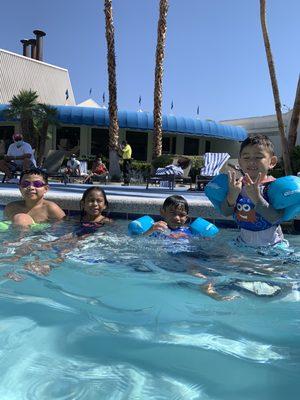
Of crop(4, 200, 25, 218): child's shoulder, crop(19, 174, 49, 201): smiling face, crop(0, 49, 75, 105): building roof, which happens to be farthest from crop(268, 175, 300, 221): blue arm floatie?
crop(0, 49, 75, 105): building roof

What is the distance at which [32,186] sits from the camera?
472cm

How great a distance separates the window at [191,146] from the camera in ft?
88.1

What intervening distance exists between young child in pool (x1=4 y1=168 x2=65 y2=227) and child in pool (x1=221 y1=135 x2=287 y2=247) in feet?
7.04

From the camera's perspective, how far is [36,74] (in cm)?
2784

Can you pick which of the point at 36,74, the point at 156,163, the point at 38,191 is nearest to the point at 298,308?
the point at 38,191

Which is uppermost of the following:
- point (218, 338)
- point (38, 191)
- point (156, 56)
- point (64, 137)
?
point (156, 56)

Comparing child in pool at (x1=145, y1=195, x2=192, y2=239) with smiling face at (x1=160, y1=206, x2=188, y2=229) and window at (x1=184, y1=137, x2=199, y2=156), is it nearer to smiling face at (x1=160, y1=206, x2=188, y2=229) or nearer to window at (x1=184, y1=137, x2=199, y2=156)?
smiling face at (x1=160, y1=206, x2=188, y2=229)

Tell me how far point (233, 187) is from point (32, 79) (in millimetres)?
26525

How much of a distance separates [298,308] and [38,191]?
320 cm

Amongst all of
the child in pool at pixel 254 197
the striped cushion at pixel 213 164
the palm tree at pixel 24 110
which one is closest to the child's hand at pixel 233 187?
the child in pool at pixel 254 197

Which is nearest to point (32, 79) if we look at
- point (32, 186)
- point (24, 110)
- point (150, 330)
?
point (24, 110)

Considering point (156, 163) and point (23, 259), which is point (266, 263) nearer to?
point (23, 259)

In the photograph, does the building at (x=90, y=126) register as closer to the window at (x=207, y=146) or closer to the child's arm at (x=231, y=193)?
the window at (x=207, y=146)

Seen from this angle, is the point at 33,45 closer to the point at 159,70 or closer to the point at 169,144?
the point at 169,144
